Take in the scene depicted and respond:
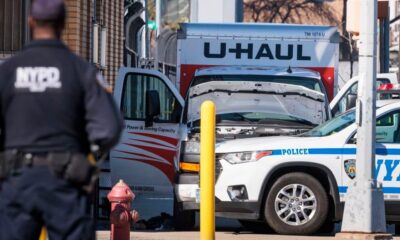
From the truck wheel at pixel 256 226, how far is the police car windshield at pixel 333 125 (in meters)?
1.23

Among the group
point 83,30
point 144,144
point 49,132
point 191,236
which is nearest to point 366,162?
point 191,236

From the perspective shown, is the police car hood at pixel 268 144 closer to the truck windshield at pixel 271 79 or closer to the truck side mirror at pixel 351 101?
the truck windshield at pixel 271 79

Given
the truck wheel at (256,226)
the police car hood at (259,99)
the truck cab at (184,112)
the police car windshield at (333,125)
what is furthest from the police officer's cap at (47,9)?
the police car hood at (259,99)

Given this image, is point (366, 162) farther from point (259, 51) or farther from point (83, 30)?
point (83, 30)

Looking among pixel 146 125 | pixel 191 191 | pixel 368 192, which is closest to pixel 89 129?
pixel 368 192

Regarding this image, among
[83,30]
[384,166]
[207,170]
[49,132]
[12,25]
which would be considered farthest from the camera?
[83,30]

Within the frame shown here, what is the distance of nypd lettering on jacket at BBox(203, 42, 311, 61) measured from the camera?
17688mm

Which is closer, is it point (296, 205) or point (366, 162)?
point (366, 162)

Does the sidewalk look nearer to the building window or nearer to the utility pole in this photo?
the utility pole

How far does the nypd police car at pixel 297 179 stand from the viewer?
43.3ft

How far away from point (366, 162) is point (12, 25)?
18.6 ft

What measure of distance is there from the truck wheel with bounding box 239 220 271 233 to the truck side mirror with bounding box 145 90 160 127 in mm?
1722

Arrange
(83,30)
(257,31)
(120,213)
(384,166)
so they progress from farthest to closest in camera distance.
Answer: (257,31) < (83,30) < (384,166) < (120,213)

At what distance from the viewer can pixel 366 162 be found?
41.0 feet
